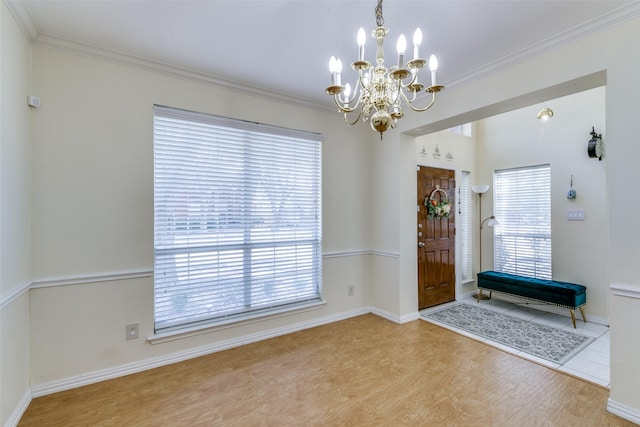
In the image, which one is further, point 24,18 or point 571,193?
point 571,193

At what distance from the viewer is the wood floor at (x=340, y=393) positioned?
195 centimetres

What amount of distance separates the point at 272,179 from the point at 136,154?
1287 mm

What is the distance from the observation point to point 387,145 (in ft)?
12.4

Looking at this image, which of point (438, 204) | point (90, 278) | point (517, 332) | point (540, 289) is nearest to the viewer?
point (90, 278)

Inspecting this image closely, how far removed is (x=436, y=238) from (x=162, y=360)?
12.1ft

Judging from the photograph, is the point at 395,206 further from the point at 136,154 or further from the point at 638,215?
the point at 136,154

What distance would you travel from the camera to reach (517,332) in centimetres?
332

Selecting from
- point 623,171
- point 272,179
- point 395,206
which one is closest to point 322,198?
point 272,179

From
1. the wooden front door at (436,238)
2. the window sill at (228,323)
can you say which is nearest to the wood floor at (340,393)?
the window sill at (228,323)

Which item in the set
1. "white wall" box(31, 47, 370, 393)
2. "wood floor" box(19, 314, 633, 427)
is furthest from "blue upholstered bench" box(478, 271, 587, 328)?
"white wall" box(31, 47, 370, 393)

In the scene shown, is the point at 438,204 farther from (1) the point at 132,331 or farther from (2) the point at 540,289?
(1) the point at 132,331

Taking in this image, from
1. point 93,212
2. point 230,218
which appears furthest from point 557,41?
point 93,212

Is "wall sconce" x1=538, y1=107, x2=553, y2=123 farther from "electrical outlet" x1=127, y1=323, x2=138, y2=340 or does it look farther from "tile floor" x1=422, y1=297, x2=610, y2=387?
"electrical outlet" x1=127, y1=323, x2=138, y2=340

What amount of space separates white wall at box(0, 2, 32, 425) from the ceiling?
0.96 ft
